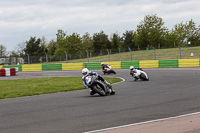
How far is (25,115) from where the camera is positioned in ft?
27.1

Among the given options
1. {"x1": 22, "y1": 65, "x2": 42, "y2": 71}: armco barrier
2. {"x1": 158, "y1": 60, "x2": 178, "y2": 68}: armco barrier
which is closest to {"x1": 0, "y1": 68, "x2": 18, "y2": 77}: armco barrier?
{"x1": 22, "y1": 65, "x2": 42, "y2": 71}: armco barrier

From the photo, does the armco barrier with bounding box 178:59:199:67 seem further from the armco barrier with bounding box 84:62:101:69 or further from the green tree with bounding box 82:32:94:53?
the green tree with bounding box 82:32:94:53

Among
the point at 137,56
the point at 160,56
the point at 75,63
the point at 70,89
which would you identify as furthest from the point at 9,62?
the point at 70,89

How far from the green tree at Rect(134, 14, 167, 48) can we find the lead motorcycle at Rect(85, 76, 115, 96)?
178ft

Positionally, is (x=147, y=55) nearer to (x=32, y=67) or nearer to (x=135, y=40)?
(x=32, y=67)

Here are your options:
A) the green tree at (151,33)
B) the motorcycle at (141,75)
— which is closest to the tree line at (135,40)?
the green tree at (151,33)

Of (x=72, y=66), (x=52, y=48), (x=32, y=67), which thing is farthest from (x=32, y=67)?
(x=52, y=48)

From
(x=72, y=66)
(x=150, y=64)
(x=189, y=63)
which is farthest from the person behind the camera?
(x=72, y=66)

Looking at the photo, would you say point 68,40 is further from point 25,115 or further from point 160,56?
point 25,115

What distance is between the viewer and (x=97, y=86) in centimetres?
1224

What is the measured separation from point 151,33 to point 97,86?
5555 cm

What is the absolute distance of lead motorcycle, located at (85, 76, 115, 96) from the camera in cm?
1194

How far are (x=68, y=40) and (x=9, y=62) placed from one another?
32599 mm

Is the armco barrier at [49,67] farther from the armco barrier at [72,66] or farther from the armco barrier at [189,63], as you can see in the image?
the armco barrier at [189,63]
